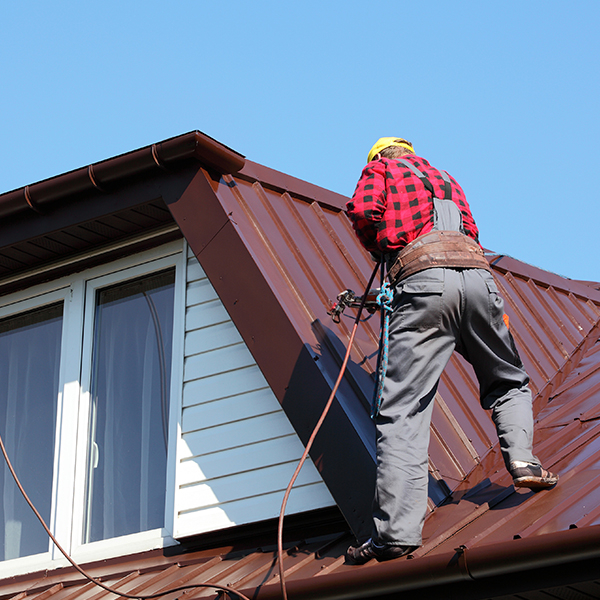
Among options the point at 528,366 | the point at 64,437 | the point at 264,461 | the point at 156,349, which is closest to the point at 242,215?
the point at 156,349

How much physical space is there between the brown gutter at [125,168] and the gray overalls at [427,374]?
65.0 inches

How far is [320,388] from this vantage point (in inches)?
189

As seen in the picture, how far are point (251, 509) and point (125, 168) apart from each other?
235 centimetres

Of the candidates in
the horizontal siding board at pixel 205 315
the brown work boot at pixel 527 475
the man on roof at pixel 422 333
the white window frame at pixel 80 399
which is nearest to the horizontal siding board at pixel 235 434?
the white window frame at pixel 80 399

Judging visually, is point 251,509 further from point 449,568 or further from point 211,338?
point 449,568

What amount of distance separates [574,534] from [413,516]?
0.80 meters

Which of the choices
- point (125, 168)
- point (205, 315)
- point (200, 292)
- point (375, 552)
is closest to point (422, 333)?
point (375, 552)

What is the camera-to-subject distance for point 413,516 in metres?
4.02

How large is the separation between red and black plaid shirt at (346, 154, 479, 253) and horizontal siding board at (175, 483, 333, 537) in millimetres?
1482

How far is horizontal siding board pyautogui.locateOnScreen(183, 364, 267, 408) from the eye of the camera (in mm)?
5445

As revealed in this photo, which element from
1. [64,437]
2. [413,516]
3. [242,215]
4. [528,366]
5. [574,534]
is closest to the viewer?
[574,534]

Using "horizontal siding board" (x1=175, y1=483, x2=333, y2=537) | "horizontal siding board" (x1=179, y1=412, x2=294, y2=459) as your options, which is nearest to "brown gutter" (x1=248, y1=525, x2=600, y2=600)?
"horizontal siding board" (x1=175, y1=483, x2=333, y2=537)

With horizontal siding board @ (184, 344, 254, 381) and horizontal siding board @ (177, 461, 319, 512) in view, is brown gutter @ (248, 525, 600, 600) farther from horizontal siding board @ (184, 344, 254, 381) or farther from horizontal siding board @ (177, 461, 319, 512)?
horizontal siding board @ (184, 344, 254, 381)

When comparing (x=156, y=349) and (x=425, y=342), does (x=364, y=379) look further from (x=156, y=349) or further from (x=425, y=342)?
(x=156, y=349)
